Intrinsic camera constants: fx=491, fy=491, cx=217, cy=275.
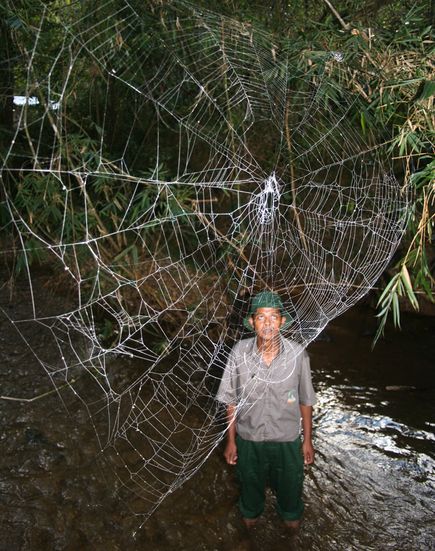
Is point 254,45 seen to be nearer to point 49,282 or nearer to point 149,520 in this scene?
point 149,520

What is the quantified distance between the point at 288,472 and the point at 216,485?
0.68 m

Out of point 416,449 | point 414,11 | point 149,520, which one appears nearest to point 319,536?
point 149,520

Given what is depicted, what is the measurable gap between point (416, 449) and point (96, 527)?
1936mm

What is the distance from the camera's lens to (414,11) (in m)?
2.05

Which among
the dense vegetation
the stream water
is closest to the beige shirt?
the dense vegetation

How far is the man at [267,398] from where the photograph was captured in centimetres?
188

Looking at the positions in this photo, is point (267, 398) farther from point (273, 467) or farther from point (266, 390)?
point (273, 467)

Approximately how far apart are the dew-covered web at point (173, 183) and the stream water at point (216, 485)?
12 centimetres

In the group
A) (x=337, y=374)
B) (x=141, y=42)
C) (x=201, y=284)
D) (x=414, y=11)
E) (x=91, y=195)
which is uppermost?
(x=414, y=11)

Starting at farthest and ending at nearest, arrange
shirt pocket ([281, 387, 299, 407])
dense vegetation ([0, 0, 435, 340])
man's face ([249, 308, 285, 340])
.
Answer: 1. shirt pocket ([281, 387, 299, 407])
2. man's face ([249, 308, 285, 340])
3. dense vegetation ([0, 0, 435, 340])

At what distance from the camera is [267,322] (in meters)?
1.82

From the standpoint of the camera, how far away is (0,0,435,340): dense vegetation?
1711 millimetres

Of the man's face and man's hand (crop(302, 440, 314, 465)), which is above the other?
the man's face

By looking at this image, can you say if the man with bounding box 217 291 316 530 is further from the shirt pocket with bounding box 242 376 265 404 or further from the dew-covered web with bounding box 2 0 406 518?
the dew-covered web with bounding box 2 0 406 518
